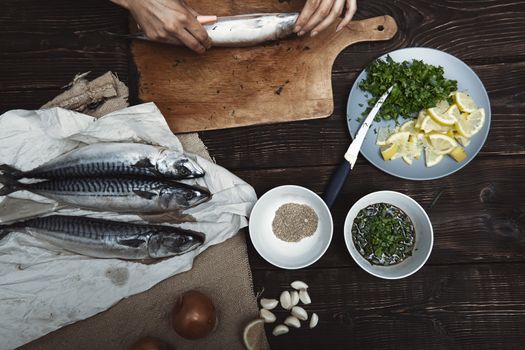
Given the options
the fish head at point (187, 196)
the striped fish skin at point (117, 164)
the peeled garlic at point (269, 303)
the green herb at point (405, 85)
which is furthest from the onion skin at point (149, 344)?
the green herb at point (405, 85)

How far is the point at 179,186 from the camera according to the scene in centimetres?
184

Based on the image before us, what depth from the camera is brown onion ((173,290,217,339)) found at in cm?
175

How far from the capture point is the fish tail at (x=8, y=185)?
1865mm

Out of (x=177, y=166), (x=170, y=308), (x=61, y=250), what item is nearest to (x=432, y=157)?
(x=177, y=166)

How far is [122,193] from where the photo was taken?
Answer: 1843 millimetres

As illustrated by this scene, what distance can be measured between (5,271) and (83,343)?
46cm

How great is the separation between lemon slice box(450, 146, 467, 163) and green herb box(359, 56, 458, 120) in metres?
0.22

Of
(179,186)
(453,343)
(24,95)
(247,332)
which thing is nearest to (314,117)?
(179,186)

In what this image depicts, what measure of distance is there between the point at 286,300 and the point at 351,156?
690 mm

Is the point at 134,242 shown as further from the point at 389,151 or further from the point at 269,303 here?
the point at 389,151

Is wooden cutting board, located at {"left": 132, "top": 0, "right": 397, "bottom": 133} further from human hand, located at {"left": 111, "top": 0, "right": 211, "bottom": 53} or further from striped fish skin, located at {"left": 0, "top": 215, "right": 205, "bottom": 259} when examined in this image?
striped fish skin, located at {"left": 0, "top": 215, "right": 205, "bottom": 259}

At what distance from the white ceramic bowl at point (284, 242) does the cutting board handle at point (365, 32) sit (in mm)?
669

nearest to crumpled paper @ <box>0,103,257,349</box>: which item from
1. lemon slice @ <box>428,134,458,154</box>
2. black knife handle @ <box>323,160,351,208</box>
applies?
black knife handle @ <box>323,160,351,208</box>

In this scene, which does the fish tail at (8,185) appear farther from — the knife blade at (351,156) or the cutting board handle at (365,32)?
the cutting board handle at (365,32)
